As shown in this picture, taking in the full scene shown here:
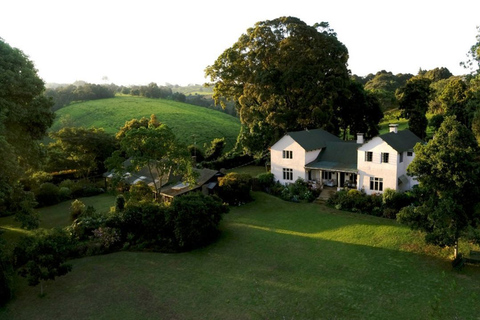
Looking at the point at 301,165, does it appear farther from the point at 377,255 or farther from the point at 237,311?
the point at 237,311

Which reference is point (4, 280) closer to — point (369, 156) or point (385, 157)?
point (369, 156)

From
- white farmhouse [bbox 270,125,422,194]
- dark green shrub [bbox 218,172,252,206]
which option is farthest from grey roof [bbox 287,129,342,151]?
dark green shrub [bbox 218,172,252,206]

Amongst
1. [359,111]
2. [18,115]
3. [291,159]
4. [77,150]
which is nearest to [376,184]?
[291,159]

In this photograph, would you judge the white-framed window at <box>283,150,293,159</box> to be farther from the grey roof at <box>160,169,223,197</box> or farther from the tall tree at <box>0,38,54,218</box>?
the tall tree at <box>0,38,54,218</box>

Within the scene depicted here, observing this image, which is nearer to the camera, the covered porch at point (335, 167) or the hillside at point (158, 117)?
the covered porch at point (335, 167)

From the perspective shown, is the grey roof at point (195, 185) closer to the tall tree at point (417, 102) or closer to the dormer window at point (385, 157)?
the dormer window at point (385, 157)

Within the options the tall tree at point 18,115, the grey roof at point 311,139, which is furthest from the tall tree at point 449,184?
the tall tree at point 18,115
